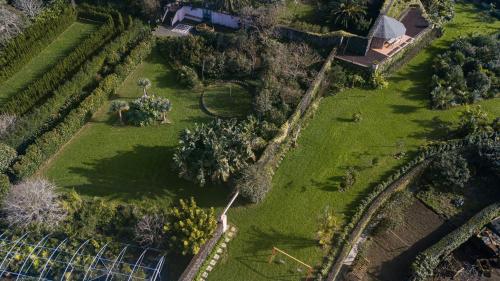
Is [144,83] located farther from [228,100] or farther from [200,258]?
[200,258]

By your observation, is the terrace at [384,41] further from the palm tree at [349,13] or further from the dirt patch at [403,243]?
the dirt patch at [403,243]

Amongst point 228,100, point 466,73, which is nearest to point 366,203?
point 228,100

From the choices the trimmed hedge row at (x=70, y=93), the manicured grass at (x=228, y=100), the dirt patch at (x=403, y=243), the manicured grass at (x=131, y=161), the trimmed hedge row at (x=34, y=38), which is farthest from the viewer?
the trimmed hedge row at (x=34, y=38)

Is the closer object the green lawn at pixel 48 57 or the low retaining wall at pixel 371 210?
the low retaining wall at pixel 371 210

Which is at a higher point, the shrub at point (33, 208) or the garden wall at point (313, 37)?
the garden wall at point (313, 37)

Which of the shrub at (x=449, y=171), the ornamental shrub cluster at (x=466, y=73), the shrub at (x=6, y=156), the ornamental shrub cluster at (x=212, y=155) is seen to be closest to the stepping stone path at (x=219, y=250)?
the ornamental shrub cluster at (x=212, y=155)

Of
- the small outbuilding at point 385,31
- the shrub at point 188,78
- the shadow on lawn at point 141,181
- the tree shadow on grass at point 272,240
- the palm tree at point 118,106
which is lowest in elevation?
the tree shadow on grass at point 272,240

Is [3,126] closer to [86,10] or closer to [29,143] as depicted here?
[29,143]

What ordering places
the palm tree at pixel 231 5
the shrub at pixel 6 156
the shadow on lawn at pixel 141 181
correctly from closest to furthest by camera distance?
the shrub at pixel 6 156 → the shadow on lawn at pixel 141 181 → the palm tree at pixel 231 5
